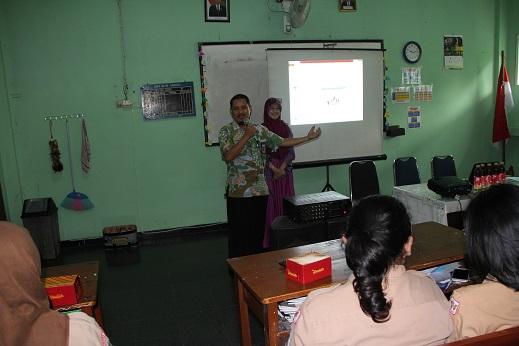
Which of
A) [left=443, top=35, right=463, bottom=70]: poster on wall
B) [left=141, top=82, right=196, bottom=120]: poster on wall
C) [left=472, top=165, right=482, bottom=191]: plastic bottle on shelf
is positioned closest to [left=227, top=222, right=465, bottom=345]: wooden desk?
[left=472, top=165, right=482, bottom=191]: plastic bottle on shelf

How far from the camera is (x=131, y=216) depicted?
492 cm

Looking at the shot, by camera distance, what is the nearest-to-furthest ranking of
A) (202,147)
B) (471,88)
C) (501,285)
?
1. (501,285)
2. (202,147)
3. (471,88)

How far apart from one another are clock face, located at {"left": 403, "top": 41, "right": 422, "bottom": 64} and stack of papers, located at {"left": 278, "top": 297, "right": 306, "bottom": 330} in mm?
4539

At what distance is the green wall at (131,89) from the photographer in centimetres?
445

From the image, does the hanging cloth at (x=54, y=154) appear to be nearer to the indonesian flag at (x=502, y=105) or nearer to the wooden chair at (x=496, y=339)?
the wooden chair at (x=496, y=339)

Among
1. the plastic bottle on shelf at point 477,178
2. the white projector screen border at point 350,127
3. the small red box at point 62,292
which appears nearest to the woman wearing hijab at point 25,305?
the small red box at point 62,292

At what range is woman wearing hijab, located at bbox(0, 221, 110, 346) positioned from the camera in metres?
1.17

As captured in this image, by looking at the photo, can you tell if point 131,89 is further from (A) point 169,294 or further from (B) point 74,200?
(A) point 169,294

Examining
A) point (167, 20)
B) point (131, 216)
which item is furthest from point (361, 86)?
point (131, 216)

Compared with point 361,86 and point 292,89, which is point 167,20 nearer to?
point 292,89

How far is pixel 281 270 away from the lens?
2059 millimetres

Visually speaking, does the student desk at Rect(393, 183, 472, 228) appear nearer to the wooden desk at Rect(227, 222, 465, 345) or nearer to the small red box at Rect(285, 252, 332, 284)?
the wooden desk at Rect(227, 222, 465, 345)

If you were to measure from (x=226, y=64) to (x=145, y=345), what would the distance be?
3.19 metres

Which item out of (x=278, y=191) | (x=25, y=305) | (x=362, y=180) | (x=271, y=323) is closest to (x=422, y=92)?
(x=362, y=180)
